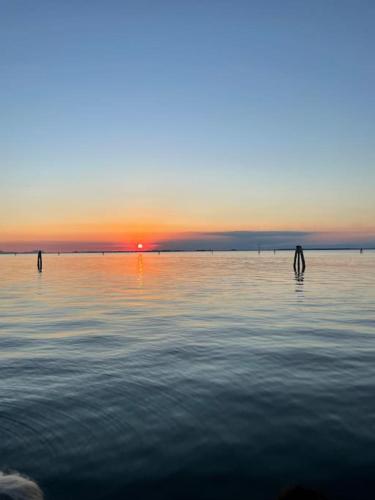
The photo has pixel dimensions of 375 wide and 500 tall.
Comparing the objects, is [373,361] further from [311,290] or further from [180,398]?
[311,290]

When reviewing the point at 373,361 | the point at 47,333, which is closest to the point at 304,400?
the point at 373,361

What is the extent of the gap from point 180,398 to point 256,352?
475cm

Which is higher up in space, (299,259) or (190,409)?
(299,259)

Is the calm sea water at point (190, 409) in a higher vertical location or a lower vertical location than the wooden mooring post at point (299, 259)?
lower

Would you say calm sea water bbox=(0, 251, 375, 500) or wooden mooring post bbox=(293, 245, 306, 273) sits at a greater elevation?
wooden mooring post bbox=(293, 245, 306, 273)

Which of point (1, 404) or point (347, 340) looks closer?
point (1, 404)

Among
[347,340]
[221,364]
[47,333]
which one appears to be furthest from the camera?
[47,333]

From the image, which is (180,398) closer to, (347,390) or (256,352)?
(347,390)

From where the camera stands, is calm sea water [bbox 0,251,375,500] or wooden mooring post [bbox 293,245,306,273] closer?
calm sea water [bbox 0,251,375,500]

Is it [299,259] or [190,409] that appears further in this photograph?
[299,259]

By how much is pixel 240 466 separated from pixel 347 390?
170 inches

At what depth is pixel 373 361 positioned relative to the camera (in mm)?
11742

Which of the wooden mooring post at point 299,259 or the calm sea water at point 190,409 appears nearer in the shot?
the calm sea water at point 190,409

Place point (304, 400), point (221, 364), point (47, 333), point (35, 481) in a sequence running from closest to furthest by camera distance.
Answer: point (35, 481)
point (304, 400)
point (221, 364)
point (47, 333)
